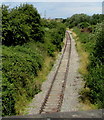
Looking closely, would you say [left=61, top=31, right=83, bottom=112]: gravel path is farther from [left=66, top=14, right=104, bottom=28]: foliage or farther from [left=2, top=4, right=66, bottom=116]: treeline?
[left=66, top=14, right=104, bottom=28]: foliage

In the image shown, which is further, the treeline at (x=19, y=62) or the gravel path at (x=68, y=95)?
the gravel path at (x=68, y=95)

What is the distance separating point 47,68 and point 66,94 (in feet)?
22.9

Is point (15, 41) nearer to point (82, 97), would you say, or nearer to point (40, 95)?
point (40, 95)

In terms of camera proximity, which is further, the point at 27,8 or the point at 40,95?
the point at 27,8

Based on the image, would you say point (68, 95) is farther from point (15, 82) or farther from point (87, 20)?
point (87, 20)

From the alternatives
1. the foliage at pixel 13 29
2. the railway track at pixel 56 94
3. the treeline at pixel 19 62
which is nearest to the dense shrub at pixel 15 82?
the treeline at pixel 19 62

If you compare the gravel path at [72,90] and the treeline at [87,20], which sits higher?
the treeline at [87,20]

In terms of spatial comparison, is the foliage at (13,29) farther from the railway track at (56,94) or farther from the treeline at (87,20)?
the treeline at (87,20)

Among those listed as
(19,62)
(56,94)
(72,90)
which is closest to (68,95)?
(56,94)

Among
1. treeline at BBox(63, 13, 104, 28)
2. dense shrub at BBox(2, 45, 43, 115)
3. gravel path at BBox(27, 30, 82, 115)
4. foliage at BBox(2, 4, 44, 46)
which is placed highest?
treeline at BBox(63, 13, 104, 28)

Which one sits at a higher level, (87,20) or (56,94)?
(87,20)

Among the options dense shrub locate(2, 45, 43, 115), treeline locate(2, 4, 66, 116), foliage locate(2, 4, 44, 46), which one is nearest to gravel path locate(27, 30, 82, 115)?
treeline locate(2, 4, 66, 116)

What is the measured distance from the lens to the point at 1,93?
930 cm

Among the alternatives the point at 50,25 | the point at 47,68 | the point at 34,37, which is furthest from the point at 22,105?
the point at 50,25
